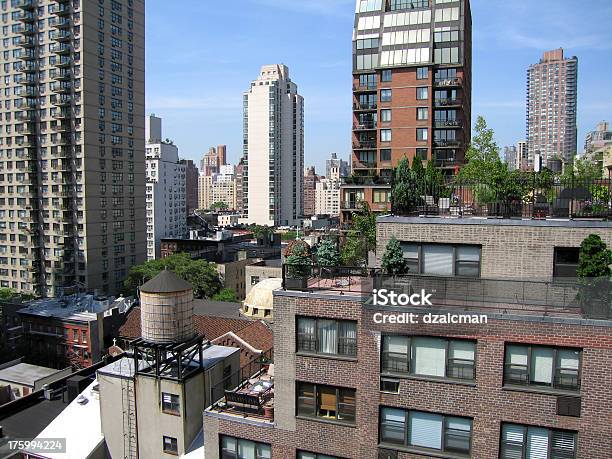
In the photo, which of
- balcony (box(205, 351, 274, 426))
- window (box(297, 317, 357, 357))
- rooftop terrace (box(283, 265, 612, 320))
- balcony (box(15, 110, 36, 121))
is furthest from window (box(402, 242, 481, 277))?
balcony (box(15, 110, 36, 121))

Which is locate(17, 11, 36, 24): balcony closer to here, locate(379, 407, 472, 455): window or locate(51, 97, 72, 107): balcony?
locate(51, 97, 72, 107): balcony

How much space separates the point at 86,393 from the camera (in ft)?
104

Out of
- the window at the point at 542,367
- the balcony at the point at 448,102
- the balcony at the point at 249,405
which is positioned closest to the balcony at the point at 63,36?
the balcony at the point at 448,102

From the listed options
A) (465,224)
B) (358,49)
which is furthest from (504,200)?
(358,49)

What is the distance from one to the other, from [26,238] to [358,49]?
230ft

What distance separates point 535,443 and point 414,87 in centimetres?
5191

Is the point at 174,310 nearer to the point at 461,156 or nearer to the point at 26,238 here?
the point at 461,156

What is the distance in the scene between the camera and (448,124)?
197 ft

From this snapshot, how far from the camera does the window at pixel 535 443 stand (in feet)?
49.7

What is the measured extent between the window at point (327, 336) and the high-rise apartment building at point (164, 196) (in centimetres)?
13095

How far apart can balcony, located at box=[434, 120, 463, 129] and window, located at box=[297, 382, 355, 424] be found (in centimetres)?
4885

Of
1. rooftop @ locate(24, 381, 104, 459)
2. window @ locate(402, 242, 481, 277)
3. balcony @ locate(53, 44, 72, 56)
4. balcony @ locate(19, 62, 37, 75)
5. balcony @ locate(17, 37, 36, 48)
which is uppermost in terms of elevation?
balcony @ locate(17, 37, 36, 48)

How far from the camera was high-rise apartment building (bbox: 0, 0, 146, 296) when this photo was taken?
86938mm

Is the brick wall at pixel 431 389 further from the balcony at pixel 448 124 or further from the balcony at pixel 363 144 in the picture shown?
the balcony at pixel 363 144
